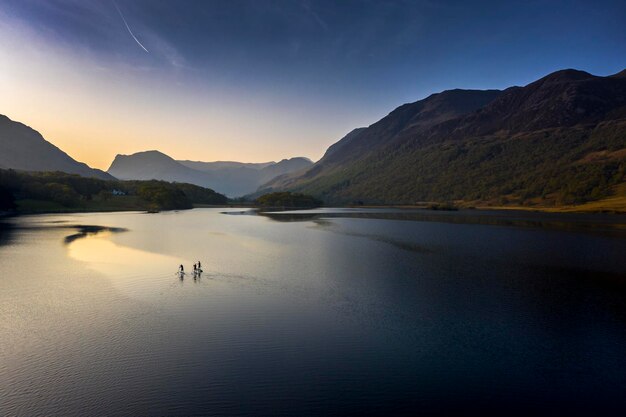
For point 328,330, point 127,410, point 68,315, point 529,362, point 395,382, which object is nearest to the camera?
point 127,410

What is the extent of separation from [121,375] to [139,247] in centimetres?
6009

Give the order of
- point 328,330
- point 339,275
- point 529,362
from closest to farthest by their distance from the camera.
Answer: point 529,362, point 328,330, point 339,275

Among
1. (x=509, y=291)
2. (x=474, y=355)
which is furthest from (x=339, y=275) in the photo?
(x=474, y=355)

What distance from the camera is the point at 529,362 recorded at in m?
24.4

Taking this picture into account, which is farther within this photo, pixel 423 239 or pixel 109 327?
pixel 423 239

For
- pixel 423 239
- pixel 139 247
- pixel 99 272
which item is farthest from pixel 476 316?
pixel 139 247

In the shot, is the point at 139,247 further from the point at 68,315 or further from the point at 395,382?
the point at 395,382

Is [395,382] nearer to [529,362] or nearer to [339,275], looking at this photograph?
[529,362]

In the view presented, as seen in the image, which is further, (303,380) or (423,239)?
(423,239)

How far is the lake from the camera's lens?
19.7 m

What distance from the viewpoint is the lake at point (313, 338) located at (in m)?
19.7

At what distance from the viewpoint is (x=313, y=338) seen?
28.2 m

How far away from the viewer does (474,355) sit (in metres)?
25.4

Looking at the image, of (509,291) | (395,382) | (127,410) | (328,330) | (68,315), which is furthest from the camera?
(509,291)
